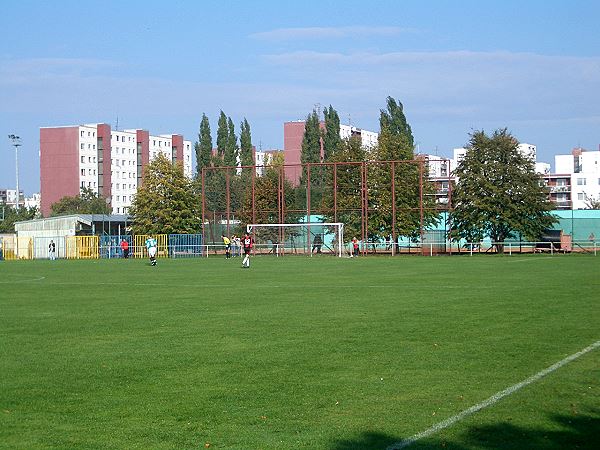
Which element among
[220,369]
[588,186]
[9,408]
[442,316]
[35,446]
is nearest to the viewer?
[35,446]

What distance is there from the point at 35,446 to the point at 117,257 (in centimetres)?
6990

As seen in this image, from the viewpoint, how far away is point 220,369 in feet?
40.5

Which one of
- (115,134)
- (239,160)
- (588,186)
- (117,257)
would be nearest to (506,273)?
(117,257)

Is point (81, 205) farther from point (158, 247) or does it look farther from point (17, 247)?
point (158, 247)

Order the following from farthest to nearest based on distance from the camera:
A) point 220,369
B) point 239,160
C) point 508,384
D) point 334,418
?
point 239,160, point 220,369, point 508,384, point 334,418

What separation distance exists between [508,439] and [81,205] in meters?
123

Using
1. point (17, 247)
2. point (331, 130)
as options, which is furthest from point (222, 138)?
point (17, 247)

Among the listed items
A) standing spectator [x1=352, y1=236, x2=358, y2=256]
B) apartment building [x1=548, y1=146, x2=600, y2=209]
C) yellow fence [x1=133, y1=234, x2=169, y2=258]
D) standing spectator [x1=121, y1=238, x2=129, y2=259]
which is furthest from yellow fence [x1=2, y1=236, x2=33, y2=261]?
apartment building [x1=548, y1=146, x2=600, y2=209]

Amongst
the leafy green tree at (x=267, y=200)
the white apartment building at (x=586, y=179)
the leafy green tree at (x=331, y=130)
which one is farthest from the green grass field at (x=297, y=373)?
the white apartment building at (x=586, y=179)

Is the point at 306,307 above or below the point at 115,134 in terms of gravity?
below

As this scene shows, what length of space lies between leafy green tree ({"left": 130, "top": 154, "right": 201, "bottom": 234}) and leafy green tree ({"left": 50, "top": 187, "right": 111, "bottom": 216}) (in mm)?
35594

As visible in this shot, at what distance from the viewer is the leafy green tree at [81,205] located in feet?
409

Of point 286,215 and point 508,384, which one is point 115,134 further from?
point 508,384

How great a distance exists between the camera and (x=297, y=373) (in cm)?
1189
